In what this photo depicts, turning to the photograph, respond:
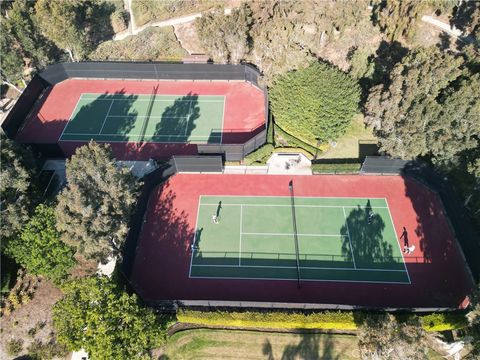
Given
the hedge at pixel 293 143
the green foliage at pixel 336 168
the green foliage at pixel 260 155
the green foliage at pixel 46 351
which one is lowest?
the green foliage at pixel 46 351

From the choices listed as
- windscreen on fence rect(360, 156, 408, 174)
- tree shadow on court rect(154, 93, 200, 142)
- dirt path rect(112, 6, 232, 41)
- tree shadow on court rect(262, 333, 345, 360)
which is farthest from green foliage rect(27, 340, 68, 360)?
dirt path rect(112, 6, 232, 41)

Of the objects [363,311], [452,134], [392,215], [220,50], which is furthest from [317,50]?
[363,311]

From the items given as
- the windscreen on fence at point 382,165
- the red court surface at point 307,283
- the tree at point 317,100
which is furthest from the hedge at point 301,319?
the tree at point 317,100

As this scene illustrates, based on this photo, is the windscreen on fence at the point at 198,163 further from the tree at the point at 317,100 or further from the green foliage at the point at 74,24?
the green foliage at the point at 74,24

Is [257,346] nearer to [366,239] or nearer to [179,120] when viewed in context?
[366,239]

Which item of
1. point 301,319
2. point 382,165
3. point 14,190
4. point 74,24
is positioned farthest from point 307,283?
point 74,24

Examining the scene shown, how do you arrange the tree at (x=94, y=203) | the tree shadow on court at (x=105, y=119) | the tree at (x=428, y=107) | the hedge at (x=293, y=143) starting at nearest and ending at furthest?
the tree at (x=94, y=203), the tree at (x=428, y=107), the hedge at (x=293, y=143), the tree shadow on court at (x=105, y=119)

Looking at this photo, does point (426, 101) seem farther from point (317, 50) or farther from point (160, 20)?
point (160, 20)
